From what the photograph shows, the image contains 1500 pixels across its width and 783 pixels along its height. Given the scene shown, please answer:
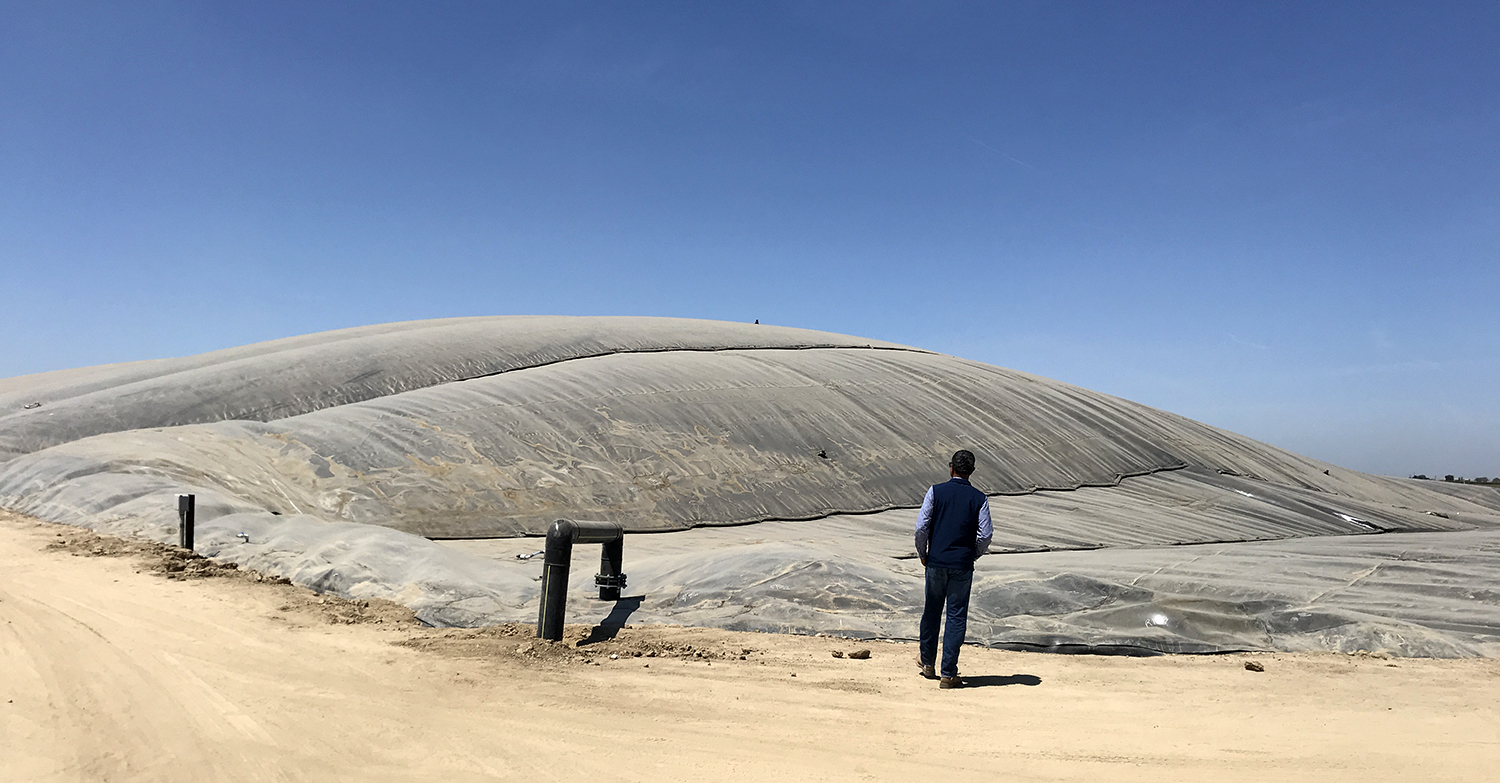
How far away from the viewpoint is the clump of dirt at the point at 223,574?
6023 millimetres

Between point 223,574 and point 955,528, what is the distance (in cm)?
584

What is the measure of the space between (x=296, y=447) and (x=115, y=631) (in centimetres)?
824

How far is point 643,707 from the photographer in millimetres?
4379

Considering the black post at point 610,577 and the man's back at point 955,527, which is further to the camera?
the black post at point 610,577

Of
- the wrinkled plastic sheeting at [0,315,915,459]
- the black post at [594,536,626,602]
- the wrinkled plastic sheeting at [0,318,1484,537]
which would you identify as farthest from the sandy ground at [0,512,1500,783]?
the wrinkled plastic sheeting at [0,315,915,459]

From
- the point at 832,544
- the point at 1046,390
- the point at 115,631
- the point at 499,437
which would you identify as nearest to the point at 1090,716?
the point at 115,631

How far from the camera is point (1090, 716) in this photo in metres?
4.33

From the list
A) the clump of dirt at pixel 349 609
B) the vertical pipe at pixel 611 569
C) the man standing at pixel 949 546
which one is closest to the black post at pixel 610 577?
the vertical pipe at pixel 611 569

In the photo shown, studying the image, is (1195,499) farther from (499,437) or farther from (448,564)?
(448,564)

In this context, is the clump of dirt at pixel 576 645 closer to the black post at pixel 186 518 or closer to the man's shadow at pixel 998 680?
the man's shadow at pixel 998 680

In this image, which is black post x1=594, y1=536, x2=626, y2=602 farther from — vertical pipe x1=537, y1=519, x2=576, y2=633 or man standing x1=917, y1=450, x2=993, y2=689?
man standing x1=917, y1=450, x2=993, y2=689

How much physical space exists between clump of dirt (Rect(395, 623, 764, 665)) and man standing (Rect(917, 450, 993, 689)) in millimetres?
1113

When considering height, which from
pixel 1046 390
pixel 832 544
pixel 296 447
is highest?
pixel 1046 390

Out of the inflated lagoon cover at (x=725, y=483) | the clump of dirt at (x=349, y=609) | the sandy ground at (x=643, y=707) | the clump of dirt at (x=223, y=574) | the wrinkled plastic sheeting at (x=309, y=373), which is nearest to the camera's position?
the sandy ground at (x=643, y=707)
